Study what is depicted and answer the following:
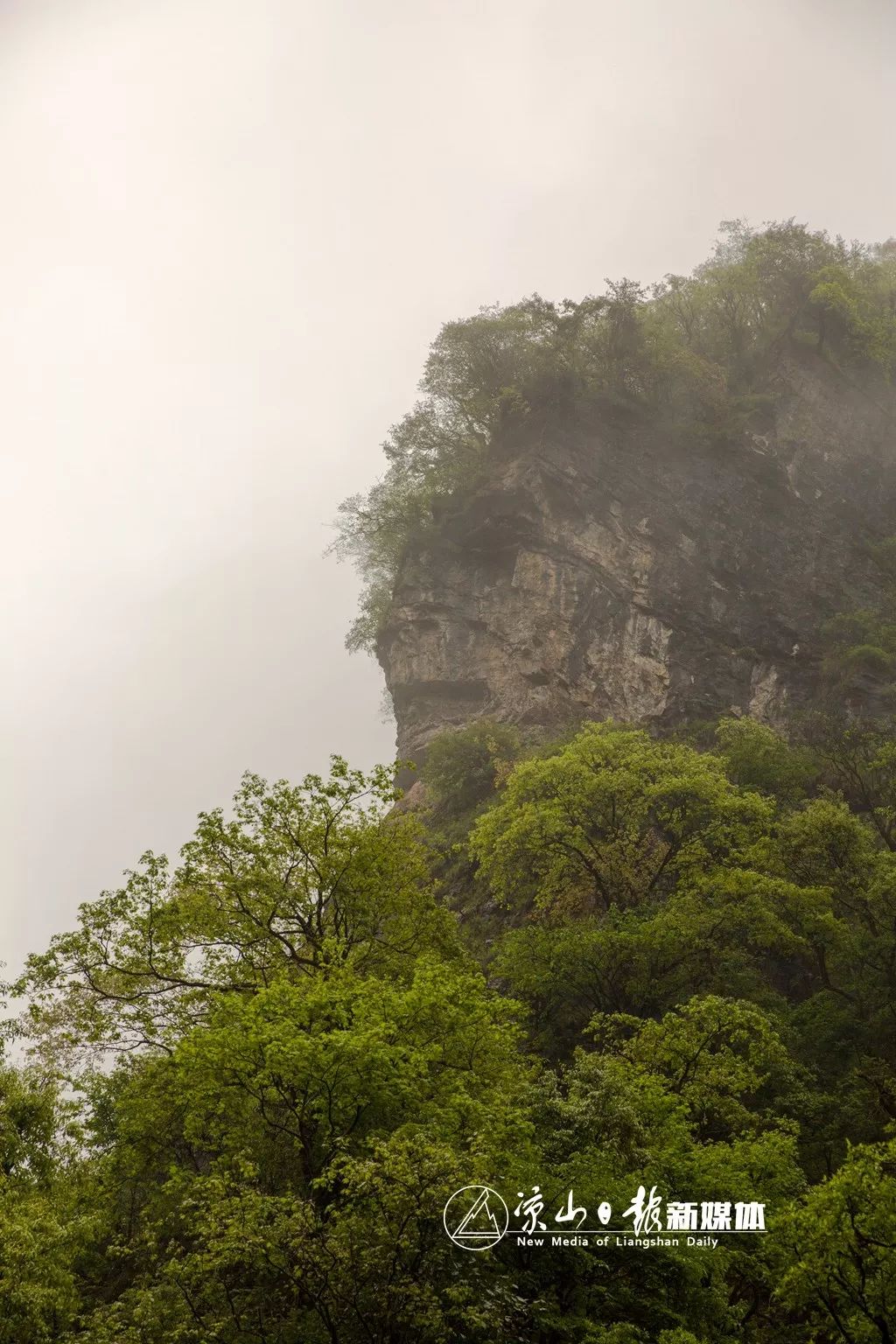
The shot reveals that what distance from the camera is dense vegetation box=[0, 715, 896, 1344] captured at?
12.1 meters

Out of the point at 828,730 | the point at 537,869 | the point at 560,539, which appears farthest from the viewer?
the point at 560,539

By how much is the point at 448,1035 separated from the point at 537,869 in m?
12.4

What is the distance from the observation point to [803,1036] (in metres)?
23.7

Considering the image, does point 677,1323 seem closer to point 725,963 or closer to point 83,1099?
point 725,963

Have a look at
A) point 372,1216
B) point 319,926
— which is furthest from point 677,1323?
point 319,926

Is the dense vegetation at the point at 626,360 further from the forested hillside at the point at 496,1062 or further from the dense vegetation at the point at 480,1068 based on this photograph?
the dense vegetation at the point at 480,1068
